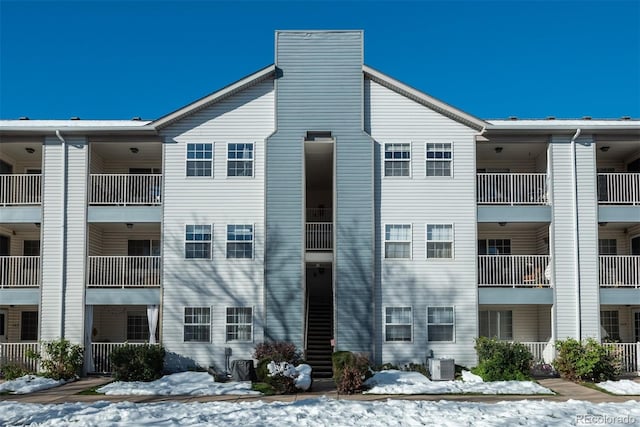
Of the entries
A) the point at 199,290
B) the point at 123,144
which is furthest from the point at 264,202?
the point at 123,144

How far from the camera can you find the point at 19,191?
24.3 m

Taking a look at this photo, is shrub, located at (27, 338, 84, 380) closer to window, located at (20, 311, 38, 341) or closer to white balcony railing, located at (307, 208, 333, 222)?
window, located at (20, 311, 38, 341)

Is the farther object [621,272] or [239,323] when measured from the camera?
[621,272]

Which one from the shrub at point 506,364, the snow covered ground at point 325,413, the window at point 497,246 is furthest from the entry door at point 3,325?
the window at point 497,246

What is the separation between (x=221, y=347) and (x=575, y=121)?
16.3 metres

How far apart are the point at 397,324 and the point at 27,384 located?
39.1 ft

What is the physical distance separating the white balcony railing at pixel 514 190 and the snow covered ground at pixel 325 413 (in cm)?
868

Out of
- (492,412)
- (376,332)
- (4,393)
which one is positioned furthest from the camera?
(376,332)

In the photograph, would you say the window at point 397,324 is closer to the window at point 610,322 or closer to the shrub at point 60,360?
the window at point 610,322

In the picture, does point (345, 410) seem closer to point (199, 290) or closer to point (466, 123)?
point (199, 290)

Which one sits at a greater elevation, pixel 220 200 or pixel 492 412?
pixel 220 200

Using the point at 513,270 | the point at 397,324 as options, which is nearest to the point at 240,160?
the point at 397,324

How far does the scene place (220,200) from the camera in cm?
2394

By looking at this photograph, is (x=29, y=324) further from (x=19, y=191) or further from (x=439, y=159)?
(x=439, y=159)
